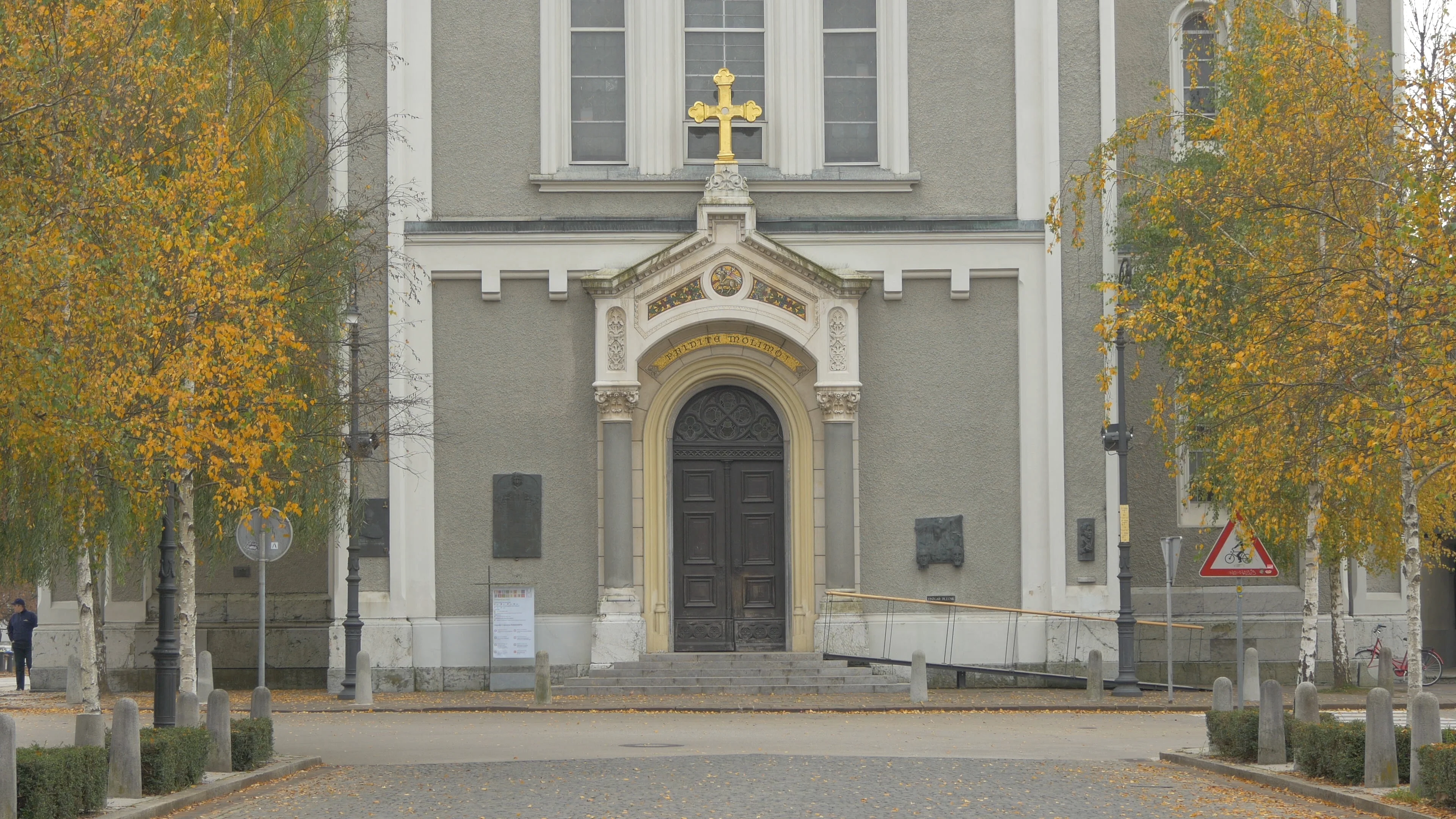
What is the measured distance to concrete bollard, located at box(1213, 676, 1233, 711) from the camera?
1761 cm

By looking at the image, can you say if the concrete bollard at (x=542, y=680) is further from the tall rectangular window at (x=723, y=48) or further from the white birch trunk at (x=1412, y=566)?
the white birch trunk at (x=1412, y=566)

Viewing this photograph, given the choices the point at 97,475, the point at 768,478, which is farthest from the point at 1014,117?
the point at 97,475

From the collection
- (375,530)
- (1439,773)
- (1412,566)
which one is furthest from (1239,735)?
(375,530)

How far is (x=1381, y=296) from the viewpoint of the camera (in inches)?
539

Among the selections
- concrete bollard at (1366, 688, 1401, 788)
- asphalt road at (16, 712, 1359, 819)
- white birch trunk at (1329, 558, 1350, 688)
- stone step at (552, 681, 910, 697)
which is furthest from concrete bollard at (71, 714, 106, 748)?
white birch trunk at (1329, 558, 1350, 688)

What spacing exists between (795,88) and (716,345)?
397 centimetres

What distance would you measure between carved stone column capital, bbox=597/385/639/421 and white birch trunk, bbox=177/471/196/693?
8.89 m

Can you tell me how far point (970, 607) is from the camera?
26344mm

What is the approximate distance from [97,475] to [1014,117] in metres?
15.9

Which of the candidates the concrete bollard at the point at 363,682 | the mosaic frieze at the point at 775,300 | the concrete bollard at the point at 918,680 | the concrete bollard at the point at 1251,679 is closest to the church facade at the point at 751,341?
the mosaic frieze at the point at 775,300

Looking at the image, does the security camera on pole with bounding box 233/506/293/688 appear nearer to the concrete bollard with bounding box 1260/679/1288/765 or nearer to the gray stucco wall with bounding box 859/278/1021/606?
the gray stucco wall with bounding box 859/278/1021/606

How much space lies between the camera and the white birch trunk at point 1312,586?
2298cm

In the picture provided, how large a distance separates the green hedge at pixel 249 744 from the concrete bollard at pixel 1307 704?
912cm

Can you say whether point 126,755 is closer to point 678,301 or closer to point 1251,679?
point 1251,679
